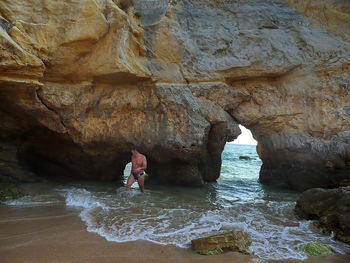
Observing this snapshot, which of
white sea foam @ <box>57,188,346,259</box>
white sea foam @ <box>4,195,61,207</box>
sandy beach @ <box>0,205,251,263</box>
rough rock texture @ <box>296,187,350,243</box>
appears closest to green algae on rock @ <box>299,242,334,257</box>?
white sea foam @ <box>57,188,346,259</box>

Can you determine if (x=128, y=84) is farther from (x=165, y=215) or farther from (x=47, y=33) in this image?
(x=165, y=215)

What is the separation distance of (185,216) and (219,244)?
1.74 metres

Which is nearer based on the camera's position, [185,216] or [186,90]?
[185,216]

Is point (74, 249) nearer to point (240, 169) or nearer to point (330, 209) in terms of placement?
point (330, 209)

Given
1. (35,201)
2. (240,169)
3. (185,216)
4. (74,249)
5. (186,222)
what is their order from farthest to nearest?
(240,169) → (35,201) → (185,216) → (186,222) → (74,249)

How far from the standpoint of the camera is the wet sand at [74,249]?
324 centimetres

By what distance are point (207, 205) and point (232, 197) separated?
165 centimetres

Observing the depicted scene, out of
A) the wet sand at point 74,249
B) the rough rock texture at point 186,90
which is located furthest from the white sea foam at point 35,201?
the rough rock texture at point 186,90

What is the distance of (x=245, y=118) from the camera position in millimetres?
9781

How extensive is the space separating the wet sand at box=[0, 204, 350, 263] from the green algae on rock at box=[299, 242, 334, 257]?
0.12m

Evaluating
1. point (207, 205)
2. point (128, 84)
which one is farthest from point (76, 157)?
point (207, 205)

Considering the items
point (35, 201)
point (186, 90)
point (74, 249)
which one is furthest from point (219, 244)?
point (186, 90)

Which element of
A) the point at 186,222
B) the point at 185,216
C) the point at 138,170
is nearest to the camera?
the point at 186,222

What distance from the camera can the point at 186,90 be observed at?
8.80 meters
